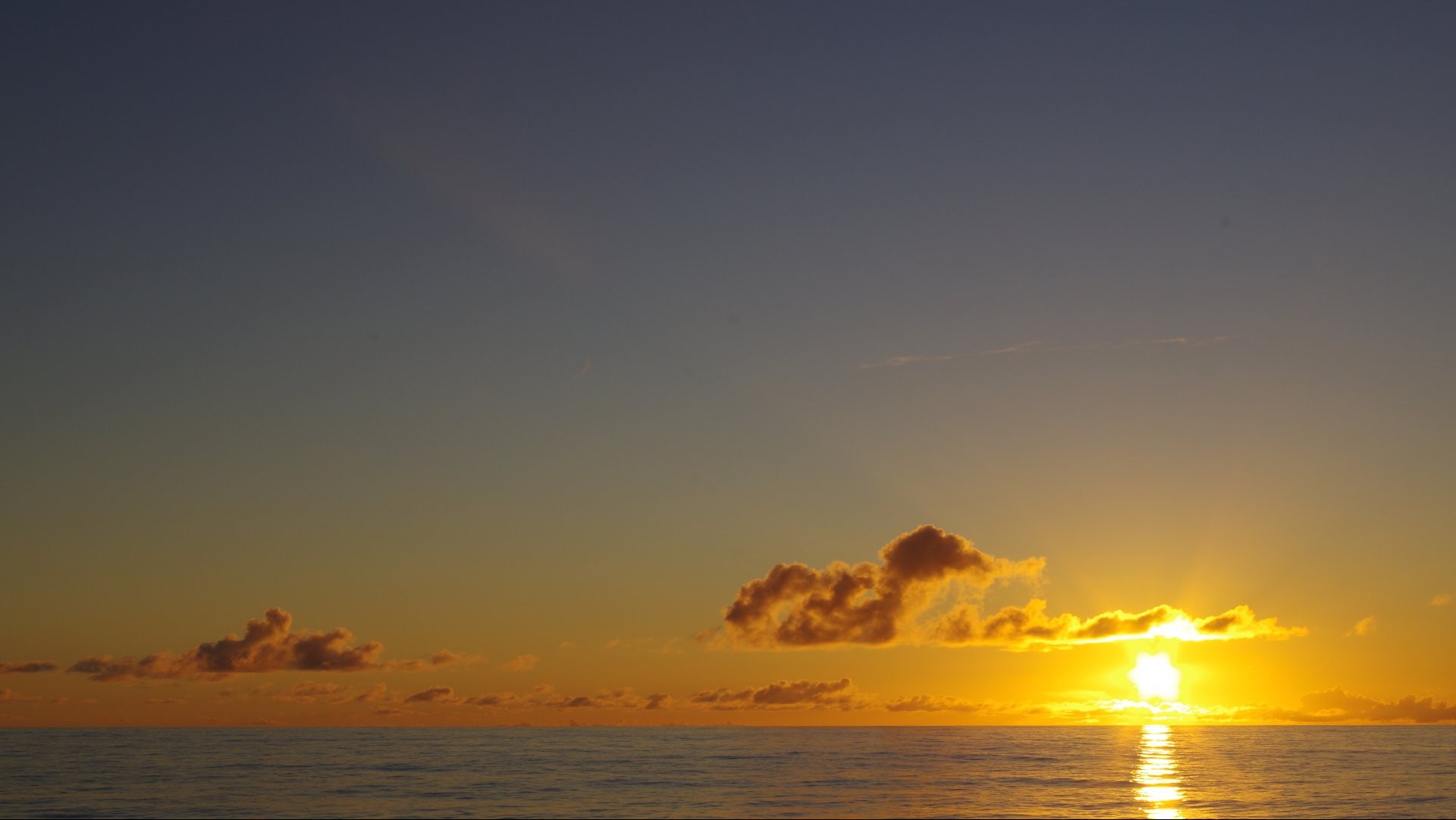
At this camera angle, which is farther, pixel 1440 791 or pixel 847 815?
pixel 1440 791

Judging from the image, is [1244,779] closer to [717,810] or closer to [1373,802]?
[1373,802]

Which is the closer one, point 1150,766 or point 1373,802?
point 1373,802

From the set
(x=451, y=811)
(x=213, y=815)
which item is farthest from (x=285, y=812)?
(x=451, y=811)

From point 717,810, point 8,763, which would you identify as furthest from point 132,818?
point 8,763

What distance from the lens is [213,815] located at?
102 metres

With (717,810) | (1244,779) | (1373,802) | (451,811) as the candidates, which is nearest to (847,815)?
(717,810)

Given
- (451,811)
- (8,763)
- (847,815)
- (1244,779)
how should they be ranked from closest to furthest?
(847,815) → (451,811) → (1244,779) → (8,763)

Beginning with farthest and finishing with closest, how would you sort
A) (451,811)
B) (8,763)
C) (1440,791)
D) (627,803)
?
(8,763), (1440,791), (627,803), (451,811)

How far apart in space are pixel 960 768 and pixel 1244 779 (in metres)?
39.4

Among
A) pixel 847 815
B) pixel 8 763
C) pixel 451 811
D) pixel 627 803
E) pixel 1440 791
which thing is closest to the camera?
pixel 847 815

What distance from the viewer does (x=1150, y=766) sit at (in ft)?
600

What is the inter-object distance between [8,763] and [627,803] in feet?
378

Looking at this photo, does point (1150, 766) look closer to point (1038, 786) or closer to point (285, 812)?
point (1038, 786)

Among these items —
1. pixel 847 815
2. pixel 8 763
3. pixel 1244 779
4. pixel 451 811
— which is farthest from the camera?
pixel 8 763
